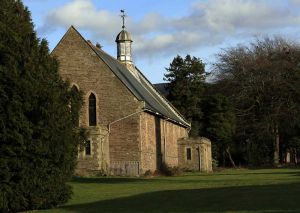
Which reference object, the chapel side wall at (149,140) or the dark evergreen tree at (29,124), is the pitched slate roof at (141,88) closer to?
the chapel side wall at (149,140)

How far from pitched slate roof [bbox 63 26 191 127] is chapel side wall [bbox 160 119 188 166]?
2.37 feet

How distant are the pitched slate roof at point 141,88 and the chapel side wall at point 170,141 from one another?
2.37 ft

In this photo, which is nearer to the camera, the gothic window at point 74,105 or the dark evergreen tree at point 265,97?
the gothic window at point 74,105

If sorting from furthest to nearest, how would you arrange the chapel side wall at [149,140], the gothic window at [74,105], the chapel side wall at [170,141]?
the chapel side wall at [170,141], the chapel side wall at [149,140], the gothic window at [74,105]

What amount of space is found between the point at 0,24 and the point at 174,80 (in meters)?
59.4

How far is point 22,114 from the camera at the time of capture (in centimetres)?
1819

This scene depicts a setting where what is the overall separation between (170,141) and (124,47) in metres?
11.2

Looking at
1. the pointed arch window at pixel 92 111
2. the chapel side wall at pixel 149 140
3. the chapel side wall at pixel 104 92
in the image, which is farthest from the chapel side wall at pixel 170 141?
the pointed arch window at pixel 92 111

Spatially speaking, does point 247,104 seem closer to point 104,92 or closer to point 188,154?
point 188,154

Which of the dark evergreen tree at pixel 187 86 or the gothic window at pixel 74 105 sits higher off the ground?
the dark evergreen tree at pixel 187 86

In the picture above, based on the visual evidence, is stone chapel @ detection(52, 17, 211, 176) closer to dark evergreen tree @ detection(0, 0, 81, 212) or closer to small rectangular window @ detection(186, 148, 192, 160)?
small rectangular window @ detection(186, 148, 192, 160)

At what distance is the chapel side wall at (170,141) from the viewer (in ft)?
178

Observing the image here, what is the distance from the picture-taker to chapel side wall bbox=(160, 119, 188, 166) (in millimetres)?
54372

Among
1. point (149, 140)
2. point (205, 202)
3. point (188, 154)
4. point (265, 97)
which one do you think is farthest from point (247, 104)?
point (205, 202)
